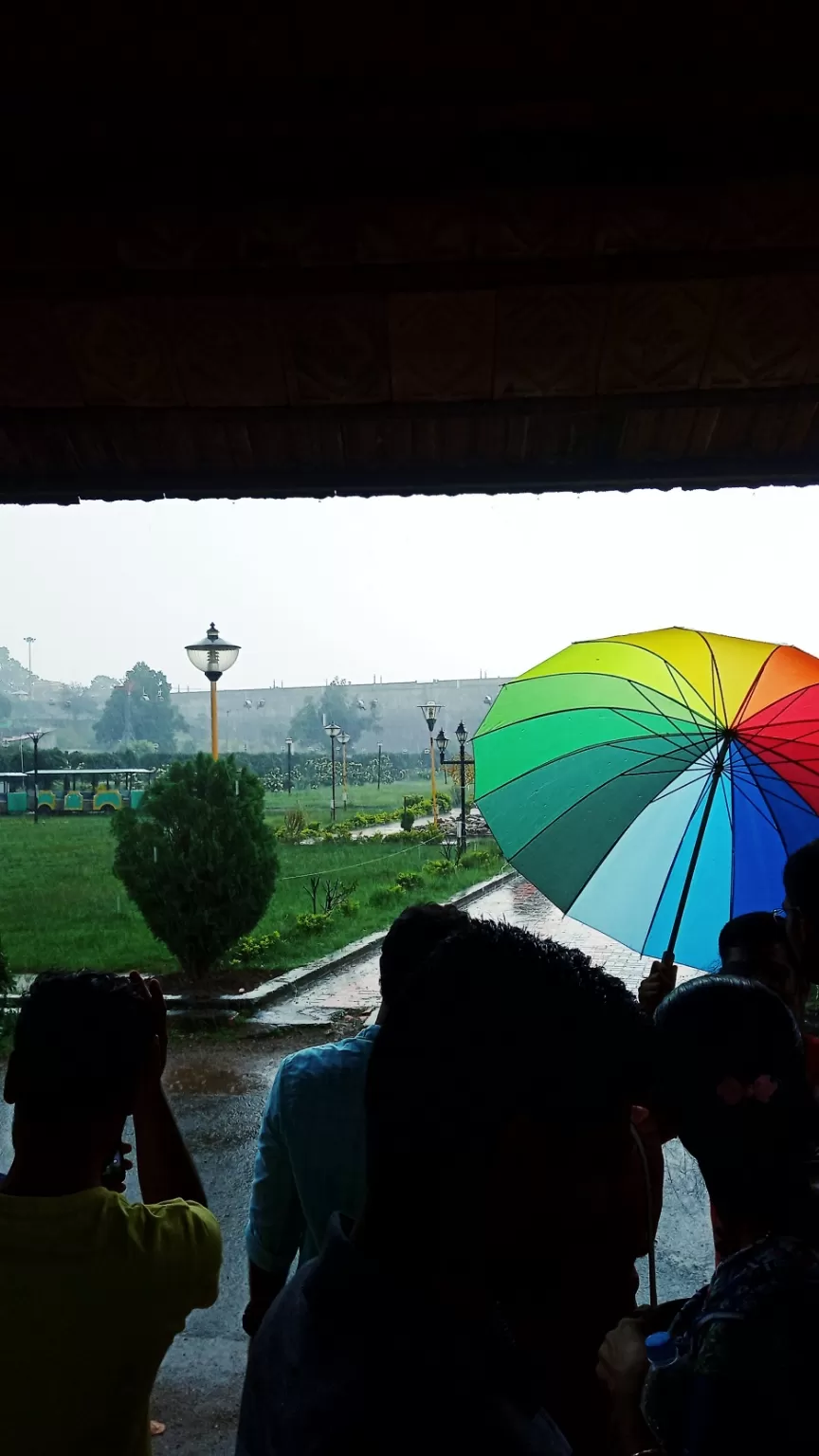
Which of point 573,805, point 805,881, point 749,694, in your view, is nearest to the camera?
point 805,881

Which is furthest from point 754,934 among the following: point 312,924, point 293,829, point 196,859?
point 293,829

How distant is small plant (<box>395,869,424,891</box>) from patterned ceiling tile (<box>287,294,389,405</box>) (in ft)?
49.7

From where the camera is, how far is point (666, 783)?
2.56m

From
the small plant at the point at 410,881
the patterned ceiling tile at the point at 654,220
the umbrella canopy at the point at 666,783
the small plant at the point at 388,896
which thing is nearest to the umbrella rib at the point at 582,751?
the umbrella canopy at the point at 666,783

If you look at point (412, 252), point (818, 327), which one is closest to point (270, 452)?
point (412, 252)

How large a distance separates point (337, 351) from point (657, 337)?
27.2 inches

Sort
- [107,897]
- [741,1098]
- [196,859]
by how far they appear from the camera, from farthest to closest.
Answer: [107,897] < [196,859] < [741,1098]

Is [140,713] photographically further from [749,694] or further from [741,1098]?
[741,1098]

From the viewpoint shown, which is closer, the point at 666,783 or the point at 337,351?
the point at 337,351

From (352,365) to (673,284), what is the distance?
27.5 inches

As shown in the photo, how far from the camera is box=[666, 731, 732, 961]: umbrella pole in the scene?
Result: 244 cm

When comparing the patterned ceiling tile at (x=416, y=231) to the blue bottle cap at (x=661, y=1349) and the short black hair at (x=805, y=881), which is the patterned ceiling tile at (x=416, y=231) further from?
the blue bottle cap at (x=661, y=1349)

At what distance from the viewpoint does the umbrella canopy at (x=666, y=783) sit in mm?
2467

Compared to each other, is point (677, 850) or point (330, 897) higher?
point (677, 850)
